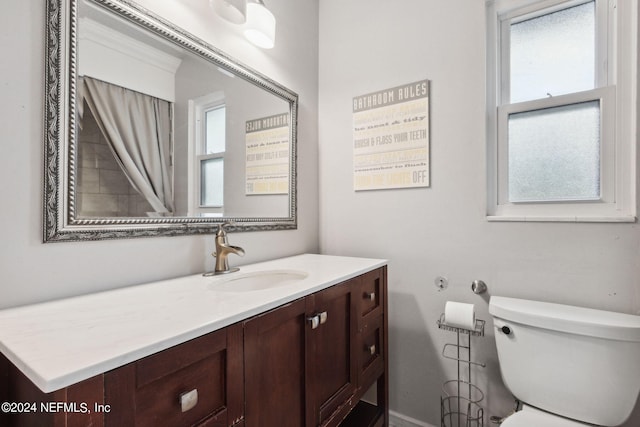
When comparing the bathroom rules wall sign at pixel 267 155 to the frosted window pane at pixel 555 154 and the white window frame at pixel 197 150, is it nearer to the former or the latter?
the white window frame at pixel 197 150

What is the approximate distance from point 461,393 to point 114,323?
1.52 meters

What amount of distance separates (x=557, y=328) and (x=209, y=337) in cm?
118

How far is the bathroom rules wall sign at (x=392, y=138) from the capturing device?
1569mm

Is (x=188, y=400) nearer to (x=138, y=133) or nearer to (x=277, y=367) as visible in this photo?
Result: (x=277, y=367)

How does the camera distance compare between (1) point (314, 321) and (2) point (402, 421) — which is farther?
(2) point (402, 421)

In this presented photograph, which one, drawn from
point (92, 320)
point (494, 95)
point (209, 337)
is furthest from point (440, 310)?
point (92, 320)

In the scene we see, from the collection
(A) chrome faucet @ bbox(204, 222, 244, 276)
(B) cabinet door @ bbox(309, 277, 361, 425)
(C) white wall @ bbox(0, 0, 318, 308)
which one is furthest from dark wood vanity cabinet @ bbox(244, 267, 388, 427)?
(C) white wall @ bbox(0, 0, 318, 308)

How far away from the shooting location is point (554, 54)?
135 cm

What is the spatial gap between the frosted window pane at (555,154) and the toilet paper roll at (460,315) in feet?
1.78

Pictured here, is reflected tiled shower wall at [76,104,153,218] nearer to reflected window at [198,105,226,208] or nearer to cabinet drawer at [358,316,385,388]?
reflected window at [198,105,226,208]

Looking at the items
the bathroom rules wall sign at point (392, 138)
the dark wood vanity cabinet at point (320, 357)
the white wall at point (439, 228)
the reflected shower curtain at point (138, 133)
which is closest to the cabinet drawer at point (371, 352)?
the dark wood vanity cabinet at point (320, 357)

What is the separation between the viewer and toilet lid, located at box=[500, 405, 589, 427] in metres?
1.03

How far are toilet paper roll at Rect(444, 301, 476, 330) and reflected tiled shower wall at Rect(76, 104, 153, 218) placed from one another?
4.36ft

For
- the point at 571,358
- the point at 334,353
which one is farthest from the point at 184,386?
the point at 571,358
